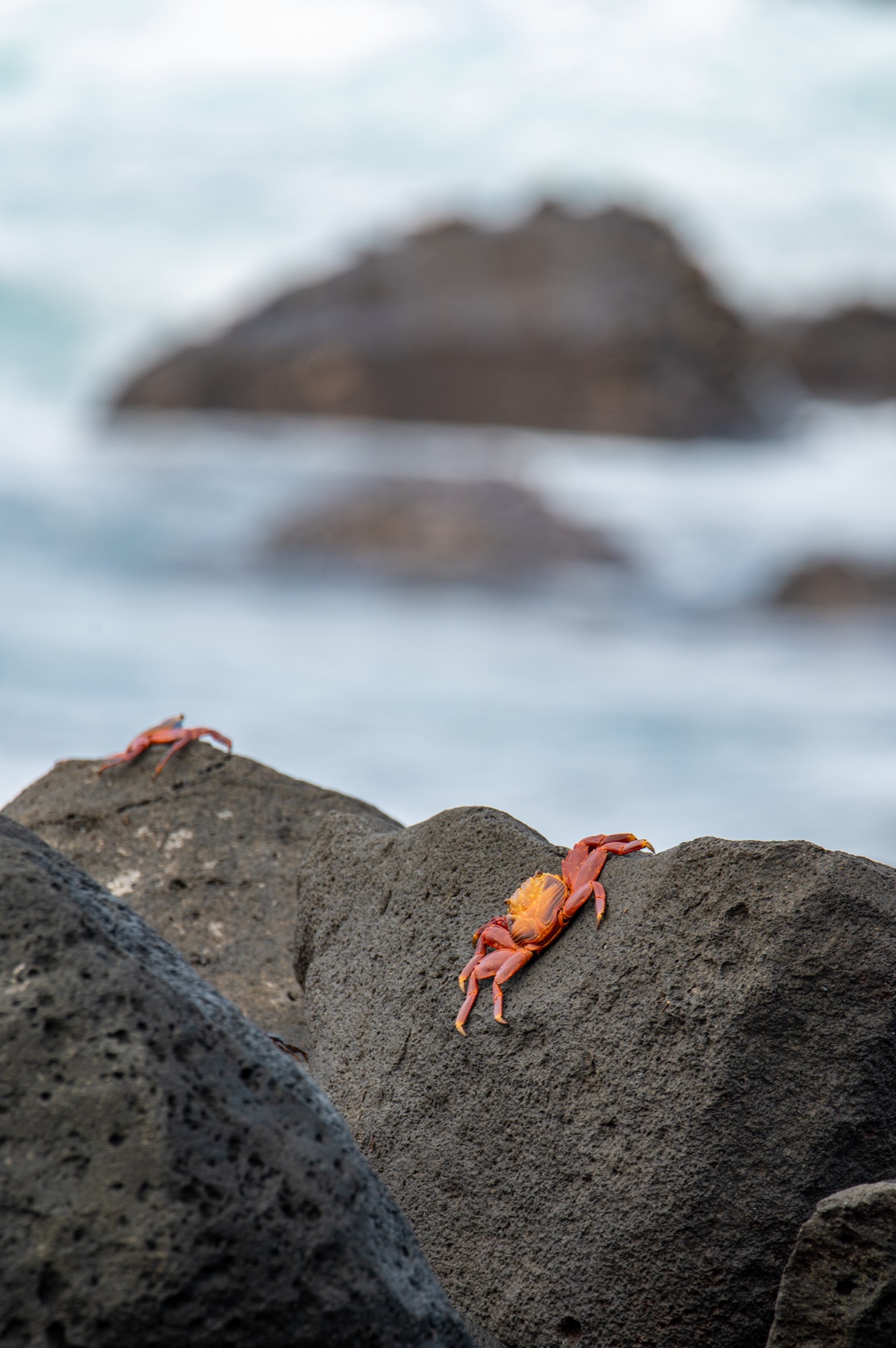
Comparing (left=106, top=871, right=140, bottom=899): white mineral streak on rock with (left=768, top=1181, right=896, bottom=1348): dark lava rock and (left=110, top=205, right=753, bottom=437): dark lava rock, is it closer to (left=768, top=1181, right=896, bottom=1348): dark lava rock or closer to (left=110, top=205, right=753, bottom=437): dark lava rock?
(left=768, top=1181, right=896, bottom=1348): dark lava rock

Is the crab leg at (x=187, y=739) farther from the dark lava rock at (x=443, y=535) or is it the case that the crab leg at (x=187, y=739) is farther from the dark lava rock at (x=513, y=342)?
the dark lava rock at (x=513, y=342)

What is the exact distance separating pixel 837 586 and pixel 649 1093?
9.34 m

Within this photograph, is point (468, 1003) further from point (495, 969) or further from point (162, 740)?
point (162, 740)

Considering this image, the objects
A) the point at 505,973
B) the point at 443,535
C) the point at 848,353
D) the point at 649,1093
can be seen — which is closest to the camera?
the point at 649,1093

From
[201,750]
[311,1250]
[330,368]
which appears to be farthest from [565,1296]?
[330,368]

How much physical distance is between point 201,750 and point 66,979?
6.42ft

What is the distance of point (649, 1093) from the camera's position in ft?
6.82

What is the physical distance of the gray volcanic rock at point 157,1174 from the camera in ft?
4.75

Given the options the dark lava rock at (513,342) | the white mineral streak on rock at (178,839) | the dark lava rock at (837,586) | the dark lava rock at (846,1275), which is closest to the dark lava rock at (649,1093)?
the dark lava rock at (846,1275)

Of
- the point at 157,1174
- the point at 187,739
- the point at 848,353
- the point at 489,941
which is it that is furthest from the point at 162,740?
the point at 848,353

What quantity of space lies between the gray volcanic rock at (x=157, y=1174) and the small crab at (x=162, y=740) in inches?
70.7

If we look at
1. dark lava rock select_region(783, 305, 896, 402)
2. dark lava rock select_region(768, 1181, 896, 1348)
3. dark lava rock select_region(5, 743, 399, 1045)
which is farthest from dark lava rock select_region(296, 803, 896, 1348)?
dark lava rock select_region(783, 305, 896, 402)

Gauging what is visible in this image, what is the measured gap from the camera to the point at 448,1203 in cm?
228

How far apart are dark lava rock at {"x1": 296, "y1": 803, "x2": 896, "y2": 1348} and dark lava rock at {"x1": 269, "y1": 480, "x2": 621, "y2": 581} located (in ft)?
28.3
